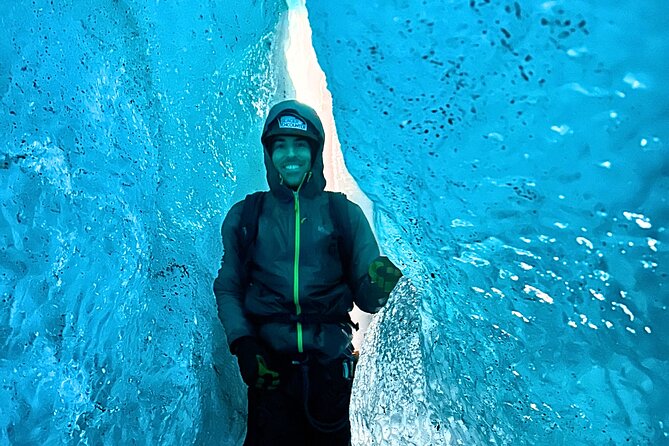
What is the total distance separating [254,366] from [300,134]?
2.51 ft

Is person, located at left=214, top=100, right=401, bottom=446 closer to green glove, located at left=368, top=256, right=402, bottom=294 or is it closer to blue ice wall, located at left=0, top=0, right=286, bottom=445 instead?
green glove, located at left=368, top=256, right=402, bottom=294

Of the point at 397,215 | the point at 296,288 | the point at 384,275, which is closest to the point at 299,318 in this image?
the point at 296,288

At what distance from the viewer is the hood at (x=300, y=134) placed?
6.10 feet

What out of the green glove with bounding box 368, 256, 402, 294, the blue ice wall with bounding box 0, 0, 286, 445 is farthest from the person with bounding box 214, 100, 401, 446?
the blue ice wall with bounding box 0, 0, 286, 445

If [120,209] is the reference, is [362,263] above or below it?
below

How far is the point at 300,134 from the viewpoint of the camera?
1866 millimetres

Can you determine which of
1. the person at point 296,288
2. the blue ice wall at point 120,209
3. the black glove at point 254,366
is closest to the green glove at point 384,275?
the person at point 296,288

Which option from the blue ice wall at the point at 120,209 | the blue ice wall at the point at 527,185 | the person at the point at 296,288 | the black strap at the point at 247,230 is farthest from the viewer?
the black strap at the point at 247,230

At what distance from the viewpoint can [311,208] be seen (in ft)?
6.05

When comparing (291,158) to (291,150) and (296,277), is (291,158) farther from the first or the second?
(296,277)

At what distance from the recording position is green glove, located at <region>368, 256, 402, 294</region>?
62.3 inches

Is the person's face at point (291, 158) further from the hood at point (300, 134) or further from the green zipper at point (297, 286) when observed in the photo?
the green zipper at point (297, 286)

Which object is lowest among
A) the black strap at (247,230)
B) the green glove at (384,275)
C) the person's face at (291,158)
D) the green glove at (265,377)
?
the green glove at (265,377)

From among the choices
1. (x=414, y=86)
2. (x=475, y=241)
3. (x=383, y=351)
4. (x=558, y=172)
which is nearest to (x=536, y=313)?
(x=475, y=241)
